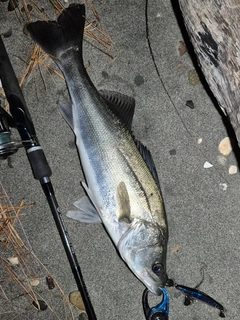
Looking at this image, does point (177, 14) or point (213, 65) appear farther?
point (177, 14)

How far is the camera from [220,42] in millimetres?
2193

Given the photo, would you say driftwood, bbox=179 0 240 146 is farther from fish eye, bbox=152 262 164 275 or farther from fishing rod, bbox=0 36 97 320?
fishing rod, bbox=0 36 97 320

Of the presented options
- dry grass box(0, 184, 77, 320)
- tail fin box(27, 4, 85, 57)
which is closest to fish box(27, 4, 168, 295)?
tail fin box(27, 4, 85, 57)

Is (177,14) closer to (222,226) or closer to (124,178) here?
(124,178)

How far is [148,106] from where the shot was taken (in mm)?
2820

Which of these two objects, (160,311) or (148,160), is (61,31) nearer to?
(148,160)

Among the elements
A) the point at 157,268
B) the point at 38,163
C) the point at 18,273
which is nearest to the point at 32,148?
the point at 38,163

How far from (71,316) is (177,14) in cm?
200

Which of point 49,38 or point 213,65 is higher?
point 49,38

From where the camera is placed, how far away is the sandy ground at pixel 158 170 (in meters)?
2.73

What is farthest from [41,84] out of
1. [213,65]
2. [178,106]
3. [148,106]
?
[213,65]

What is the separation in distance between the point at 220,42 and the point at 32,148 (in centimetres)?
114

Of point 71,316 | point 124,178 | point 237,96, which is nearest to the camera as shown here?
point 237,96

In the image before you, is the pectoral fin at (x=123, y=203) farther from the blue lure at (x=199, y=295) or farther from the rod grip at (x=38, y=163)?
the blue lure at (x=199, y=295)
